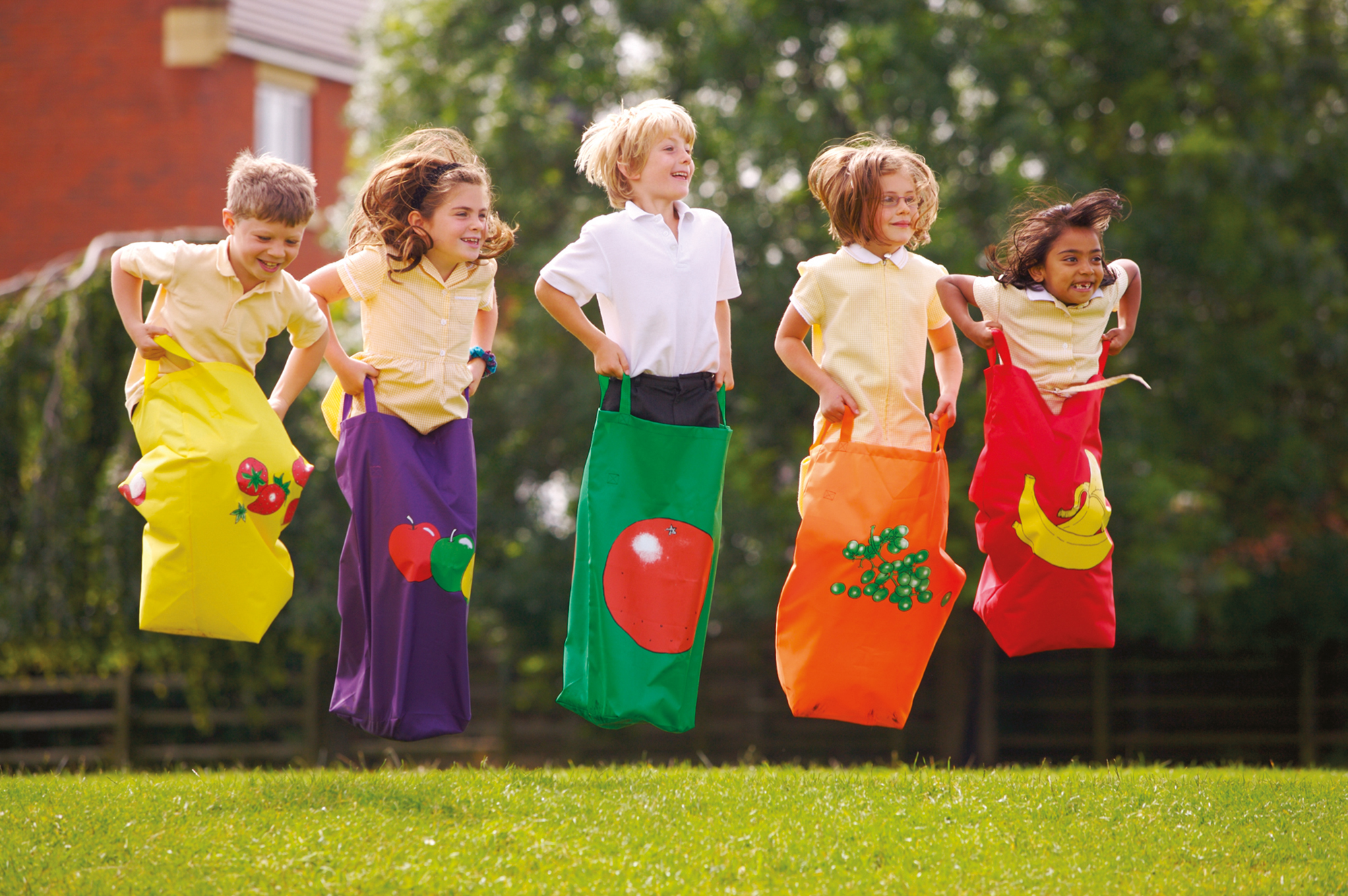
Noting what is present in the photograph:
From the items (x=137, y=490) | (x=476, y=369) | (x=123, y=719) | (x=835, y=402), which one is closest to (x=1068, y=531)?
(x=835, y=402)

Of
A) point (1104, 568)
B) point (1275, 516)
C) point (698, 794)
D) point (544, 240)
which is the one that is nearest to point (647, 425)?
point (698, 794)

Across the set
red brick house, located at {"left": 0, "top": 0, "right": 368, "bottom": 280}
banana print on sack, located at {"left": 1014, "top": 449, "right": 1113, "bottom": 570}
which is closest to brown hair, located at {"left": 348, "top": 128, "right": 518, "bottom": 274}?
banana print on sack, located at {"left": 1014, "top": 449, "right": 1113, "bottom": 570}

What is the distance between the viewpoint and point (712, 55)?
10320 mm

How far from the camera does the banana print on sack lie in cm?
454

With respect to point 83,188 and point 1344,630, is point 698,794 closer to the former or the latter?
point 1344,630

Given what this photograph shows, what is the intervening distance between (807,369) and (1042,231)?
0.94m

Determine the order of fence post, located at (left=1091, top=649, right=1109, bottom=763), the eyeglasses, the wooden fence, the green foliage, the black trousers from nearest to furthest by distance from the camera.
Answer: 1. the black trousers
2. the eyeglasses
3. the green foliage
4. the wooden fence
5. fence post, located at (left=1091, top=649, right=1109, bottom=763)

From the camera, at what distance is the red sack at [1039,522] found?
4551 millimetres

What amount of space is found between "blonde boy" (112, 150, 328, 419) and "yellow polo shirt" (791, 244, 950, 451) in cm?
168

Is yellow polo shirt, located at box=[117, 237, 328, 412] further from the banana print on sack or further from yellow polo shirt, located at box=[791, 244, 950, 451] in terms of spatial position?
the banana print on sack

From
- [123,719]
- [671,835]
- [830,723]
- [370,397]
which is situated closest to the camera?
[671,835]

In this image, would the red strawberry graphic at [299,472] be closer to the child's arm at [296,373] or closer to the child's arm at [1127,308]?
the child's arm at [296,373]

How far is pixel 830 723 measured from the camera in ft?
39.5

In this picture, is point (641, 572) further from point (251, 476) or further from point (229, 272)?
point (229, 272)
